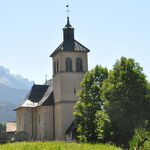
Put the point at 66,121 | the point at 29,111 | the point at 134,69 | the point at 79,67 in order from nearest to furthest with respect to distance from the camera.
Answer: the point at 134,69 → the point at 66,121 → the point at 79,67 → the point at 29,111

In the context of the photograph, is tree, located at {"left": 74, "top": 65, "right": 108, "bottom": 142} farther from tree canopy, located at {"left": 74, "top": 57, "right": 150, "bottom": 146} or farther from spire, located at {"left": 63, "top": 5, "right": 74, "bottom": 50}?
spire, located at {"left": 63, "top": 5, "right": 74, "bottom": 50}

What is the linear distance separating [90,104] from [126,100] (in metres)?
8.48

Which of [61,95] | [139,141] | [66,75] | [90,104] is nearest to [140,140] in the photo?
[139,141]

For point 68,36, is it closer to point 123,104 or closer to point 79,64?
point 79,64

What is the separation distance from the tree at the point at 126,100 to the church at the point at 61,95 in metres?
17.5

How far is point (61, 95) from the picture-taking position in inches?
2152

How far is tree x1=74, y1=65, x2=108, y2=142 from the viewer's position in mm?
41397

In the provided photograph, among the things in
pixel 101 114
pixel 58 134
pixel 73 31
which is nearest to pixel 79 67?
pixel 73 31

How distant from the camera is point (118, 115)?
35.3 metres

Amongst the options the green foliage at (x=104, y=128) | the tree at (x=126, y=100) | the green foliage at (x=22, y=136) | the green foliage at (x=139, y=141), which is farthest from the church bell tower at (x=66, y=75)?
the green foliage at (x=139, y=141)

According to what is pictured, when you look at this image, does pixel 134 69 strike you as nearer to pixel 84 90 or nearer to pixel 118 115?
pixel 118 115

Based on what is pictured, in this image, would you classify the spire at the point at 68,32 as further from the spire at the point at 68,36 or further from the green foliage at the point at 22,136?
the green foliage at the point at 22,136

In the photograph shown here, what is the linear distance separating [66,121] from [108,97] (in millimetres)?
18022

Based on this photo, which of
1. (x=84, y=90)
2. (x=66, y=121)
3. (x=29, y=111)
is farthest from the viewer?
(x=29, y=111)
